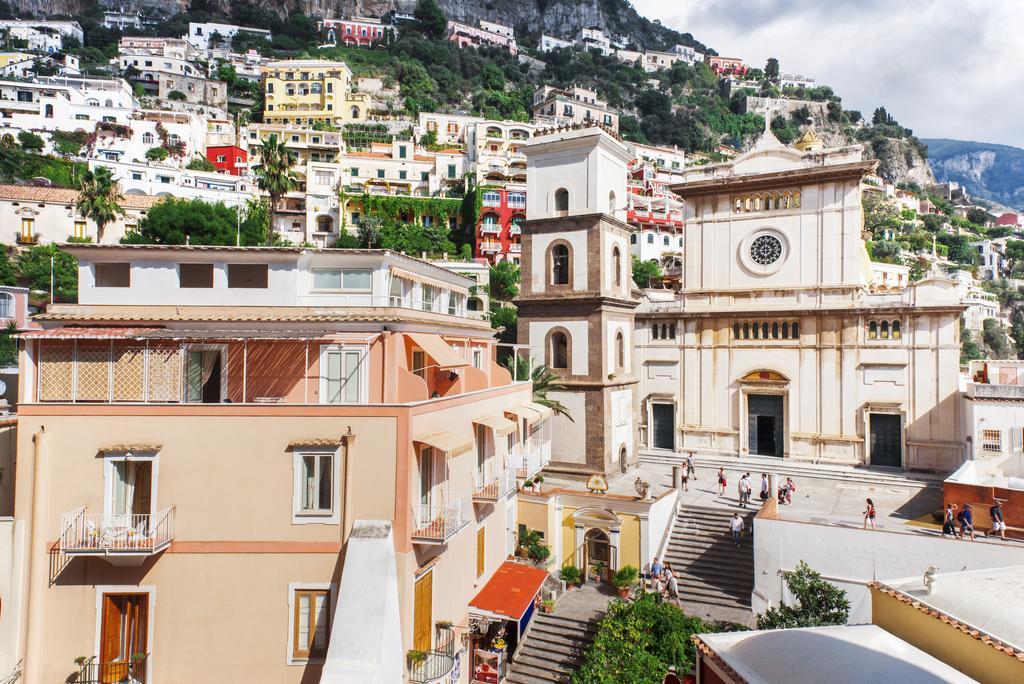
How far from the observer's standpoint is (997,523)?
18.9m

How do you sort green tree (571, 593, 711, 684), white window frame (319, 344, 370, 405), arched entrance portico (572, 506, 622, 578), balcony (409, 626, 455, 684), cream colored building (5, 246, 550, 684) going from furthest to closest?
1. arched entrance portico (572, 506, 622, 578)
2. green tree (571, 593, 711, 684)
3. white window frame (319, 344, 370, 405)
4. balcony (409, 626, 455, 684)
5. cream colored building (5, 246, 550, 684)

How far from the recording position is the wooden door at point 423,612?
12.7m

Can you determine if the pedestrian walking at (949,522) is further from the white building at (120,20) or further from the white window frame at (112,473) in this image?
the white building at (120,20)

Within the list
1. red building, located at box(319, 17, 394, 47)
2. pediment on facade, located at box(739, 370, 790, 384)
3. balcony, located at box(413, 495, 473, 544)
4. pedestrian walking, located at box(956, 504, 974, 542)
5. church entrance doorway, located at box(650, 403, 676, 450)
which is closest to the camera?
balcony, located at box(413, 495, 473, 544)

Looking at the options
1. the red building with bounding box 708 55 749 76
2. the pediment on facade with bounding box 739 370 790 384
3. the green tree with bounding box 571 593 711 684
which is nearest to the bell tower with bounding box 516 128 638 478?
the pediment on facade with bounding box 739 370 790 384

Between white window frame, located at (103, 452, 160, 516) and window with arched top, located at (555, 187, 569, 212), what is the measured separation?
1790 cm

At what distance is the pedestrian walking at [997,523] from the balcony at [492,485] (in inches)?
548

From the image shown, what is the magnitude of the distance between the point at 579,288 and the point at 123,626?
18191mm

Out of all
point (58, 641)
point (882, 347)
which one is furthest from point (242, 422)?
point (882, 347)

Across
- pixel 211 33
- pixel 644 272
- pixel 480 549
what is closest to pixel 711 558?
pixel 480 549

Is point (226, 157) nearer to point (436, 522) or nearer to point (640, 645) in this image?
point (436, 522)

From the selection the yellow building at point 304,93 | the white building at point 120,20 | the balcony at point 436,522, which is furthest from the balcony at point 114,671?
the white building at point 120,20

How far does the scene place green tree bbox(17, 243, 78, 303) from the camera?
4206cm

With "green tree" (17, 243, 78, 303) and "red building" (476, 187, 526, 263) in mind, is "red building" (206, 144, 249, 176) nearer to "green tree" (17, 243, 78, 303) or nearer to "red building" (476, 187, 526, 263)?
"red building" (476, 187, 526, 263)
